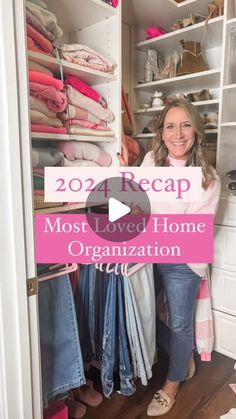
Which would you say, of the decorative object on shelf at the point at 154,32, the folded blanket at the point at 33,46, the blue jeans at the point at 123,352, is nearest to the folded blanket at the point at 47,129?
the folded blanket at the point at 33,46

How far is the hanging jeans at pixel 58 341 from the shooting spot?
1.15m

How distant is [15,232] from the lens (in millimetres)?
774

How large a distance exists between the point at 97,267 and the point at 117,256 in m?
0.09

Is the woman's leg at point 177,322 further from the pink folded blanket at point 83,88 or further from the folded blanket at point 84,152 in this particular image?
the pink folded blanket at point 83,88

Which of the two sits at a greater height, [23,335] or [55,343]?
[23,335]

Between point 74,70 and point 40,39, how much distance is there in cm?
18

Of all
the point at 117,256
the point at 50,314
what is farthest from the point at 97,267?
the point at 50,314

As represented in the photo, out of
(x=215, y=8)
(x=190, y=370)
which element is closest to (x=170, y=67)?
(x=215, y=8)

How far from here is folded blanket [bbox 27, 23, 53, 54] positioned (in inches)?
40.3

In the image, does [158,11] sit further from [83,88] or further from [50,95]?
[50,95]

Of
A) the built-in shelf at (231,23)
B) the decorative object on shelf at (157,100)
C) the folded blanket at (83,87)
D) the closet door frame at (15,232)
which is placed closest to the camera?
the closet door frame at (15,232)

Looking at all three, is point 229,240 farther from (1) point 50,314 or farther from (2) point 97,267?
(1) point 50,314

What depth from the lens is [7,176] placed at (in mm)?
744

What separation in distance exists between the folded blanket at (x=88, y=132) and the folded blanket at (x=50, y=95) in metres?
0.08
